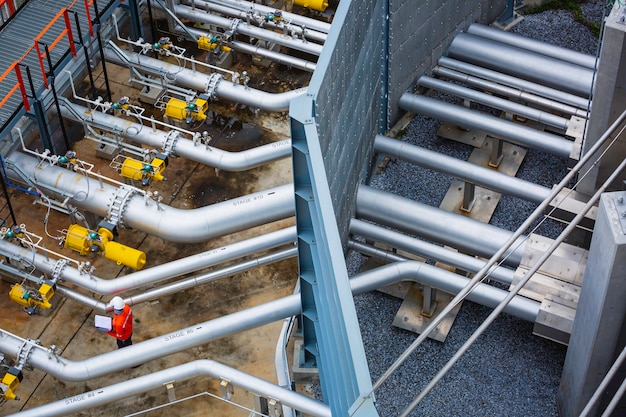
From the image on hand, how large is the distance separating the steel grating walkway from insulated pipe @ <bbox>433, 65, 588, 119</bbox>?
5310mm

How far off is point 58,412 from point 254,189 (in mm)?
4642

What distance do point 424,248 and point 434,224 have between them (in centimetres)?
35

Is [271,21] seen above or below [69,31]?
below

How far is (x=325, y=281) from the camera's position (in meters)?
10.3

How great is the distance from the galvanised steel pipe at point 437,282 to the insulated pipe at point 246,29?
4.27 m

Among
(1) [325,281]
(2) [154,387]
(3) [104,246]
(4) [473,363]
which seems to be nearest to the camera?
(1) [325,281]

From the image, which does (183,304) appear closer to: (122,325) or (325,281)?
(122,325)

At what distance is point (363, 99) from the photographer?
13.7 meters

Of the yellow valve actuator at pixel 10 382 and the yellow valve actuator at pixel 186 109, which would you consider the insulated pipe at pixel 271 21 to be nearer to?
the yellow valve actuator at pixel 186 109

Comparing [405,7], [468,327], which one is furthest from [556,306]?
[405,7]

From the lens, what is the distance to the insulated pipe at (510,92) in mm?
15211

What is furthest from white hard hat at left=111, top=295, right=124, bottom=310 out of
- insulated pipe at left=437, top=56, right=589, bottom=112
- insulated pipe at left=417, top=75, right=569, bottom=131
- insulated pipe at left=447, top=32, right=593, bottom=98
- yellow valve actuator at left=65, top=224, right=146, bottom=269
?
insulated pipe at left=447, top=32, right=593, bottom=98

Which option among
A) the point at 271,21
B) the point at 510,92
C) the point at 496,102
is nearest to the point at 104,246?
the point at 271,21

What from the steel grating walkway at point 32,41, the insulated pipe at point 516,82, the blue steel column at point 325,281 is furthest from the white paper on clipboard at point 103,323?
the insulated pipe at point 516,82
